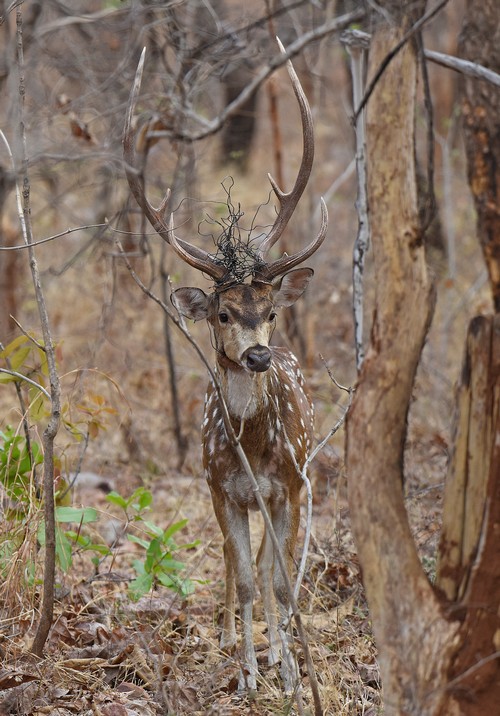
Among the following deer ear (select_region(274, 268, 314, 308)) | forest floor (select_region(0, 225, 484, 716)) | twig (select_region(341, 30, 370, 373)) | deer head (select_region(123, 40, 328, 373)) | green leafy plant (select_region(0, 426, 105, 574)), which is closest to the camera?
forest floor (select_region(0, 225, 484, 716))

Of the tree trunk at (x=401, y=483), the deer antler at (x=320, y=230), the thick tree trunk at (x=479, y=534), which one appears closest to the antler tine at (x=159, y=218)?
the deer antler at (x=320, y=230)

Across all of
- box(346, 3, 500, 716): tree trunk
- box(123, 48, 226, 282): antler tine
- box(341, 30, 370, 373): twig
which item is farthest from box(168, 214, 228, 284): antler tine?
box(346, 3, 500, 716): tree trunk

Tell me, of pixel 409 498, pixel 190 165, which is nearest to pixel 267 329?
pixel 409 498

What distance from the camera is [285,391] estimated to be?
6062 millimetres

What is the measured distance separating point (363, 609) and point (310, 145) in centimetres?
269

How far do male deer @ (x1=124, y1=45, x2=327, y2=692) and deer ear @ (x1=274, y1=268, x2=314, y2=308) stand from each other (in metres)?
0.03

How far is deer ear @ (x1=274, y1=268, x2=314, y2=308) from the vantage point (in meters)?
6.01

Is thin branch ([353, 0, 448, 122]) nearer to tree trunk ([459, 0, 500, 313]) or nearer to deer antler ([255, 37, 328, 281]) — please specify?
deer antler ([255, 37, 328, 281])

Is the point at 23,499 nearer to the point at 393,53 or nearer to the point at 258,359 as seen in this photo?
the point at 258,359

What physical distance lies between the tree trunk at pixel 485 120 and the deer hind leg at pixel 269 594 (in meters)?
3.06

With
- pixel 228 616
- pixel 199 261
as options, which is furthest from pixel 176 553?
pixel 199 261

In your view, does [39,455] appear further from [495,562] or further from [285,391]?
[495,562]

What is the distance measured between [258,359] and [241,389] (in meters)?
0.49

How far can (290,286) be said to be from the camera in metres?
6.09
